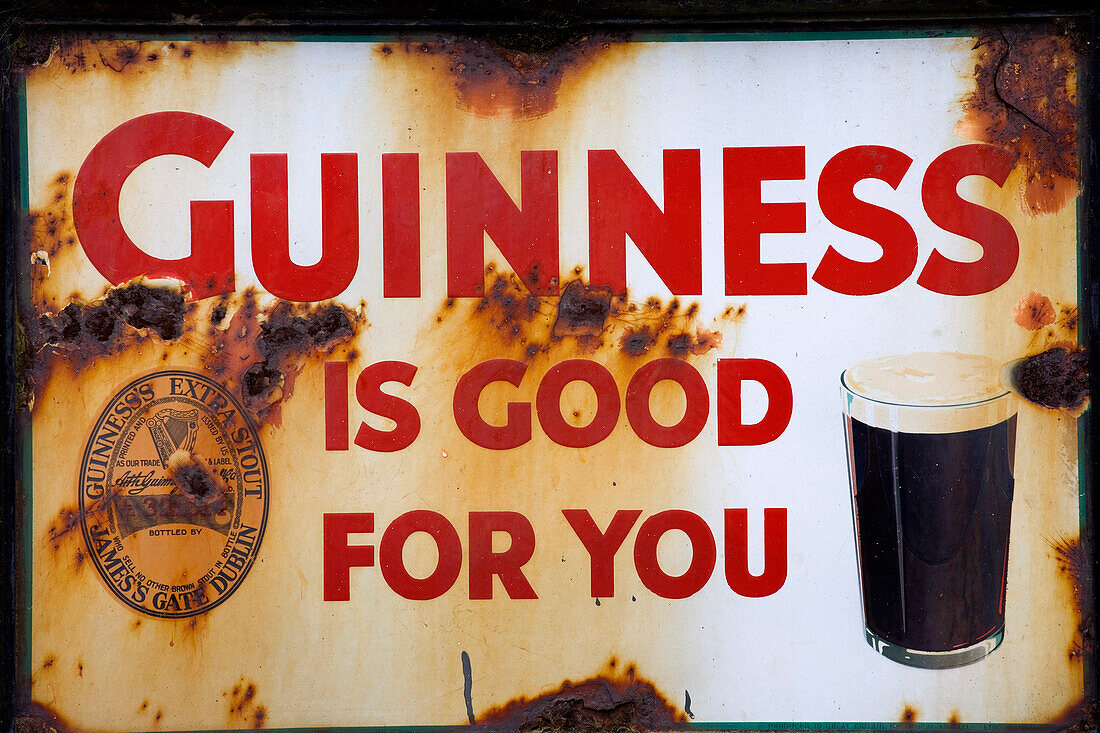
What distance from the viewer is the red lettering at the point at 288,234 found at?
1.65 meters

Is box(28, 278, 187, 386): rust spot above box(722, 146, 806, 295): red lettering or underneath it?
underneath

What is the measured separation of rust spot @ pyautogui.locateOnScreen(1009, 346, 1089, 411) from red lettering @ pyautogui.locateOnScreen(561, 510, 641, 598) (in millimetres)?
930

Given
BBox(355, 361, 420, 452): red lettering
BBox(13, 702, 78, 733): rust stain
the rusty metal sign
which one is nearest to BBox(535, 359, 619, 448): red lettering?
the rusty metal sign

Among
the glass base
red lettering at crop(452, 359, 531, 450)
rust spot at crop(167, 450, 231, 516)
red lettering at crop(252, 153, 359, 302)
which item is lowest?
the glass base

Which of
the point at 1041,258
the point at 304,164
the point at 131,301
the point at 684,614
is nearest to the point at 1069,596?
the point at 1041,258

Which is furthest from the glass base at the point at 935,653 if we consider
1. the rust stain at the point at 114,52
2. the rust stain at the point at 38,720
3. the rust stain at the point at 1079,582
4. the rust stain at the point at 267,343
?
the rust stain at the point at 114,52

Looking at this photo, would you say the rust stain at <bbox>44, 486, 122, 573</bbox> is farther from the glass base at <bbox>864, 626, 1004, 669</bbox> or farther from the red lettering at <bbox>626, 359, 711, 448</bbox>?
the glass base at <bbox>864, 626, 1004, 669</bbox>

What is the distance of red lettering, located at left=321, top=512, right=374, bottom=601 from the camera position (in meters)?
1.65

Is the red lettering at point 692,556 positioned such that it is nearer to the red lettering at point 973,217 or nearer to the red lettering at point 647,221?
the red lettering at point 647,221

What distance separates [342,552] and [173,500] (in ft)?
1.31

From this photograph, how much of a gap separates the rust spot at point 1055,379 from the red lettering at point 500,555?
1161 millimetres

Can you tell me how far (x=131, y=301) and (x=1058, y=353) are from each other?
6.86ft

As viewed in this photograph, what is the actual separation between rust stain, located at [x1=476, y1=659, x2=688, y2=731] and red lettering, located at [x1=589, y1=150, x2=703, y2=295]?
894 millimetres

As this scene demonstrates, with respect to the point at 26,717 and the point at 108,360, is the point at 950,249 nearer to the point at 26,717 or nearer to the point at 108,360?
the point at 108,360
